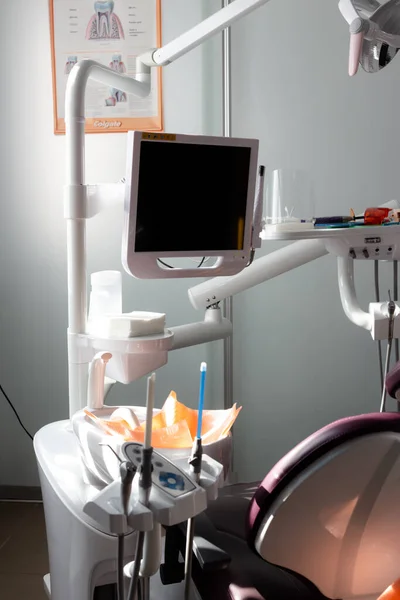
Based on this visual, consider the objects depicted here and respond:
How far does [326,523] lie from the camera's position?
118cm

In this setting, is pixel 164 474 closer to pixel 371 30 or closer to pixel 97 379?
pixel 97 379

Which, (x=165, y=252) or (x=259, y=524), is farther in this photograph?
(x=165, y=252)

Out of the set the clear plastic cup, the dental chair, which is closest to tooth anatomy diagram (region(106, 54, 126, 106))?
the clear plastic cup

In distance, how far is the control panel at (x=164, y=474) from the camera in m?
1.01

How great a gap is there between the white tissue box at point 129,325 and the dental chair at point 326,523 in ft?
1.72

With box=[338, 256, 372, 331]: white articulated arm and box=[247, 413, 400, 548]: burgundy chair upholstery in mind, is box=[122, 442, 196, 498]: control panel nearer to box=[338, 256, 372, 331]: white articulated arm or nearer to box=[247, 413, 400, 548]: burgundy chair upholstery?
box=[247, 413, 400, 548]: burgundy chair upholstery

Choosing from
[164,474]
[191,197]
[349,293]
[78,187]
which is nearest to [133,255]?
[191,197]

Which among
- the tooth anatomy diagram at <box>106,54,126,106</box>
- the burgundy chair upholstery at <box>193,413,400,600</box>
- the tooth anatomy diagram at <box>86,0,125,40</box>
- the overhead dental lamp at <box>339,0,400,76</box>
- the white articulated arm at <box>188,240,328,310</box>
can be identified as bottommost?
the burgundy chair upholstery at <box>193,413,400,600</box>

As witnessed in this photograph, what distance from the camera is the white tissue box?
164 centimetres

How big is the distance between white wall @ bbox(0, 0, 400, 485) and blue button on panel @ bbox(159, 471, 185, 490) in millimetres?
1817

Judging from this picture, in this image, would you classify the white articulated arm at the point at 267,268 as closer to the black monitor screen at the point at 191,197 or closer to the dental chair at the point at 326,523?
the black monitor screen at the point at 191,197

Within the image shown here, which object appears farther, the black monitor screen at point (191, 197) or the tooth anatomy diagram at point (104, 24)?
the tooth anatomy diagram at point (104, 24)

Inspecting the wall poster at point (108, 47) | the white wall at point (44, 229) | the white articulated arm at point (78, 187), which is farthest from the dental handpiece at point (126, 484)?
the wall poster at point (108, 47)

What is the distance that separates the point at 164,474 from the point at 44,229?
78.9 inches
